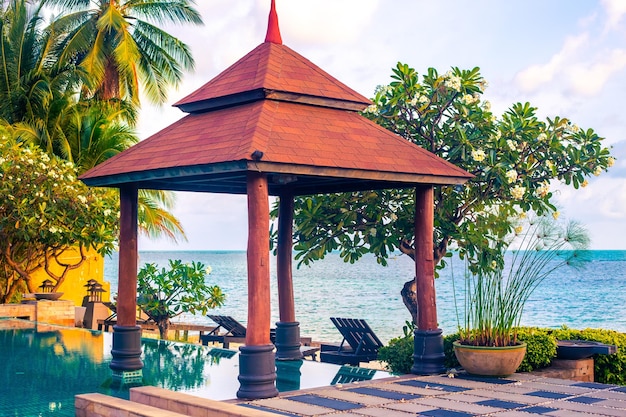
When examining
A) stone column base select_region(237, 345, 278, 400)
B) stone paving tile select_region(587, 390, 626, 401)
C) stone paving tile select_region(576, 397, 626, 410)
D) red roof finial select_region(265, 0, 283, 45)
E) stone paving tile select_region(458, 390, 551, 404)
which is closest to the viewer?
stone paving tile select_region(576, 397, 626, 410)

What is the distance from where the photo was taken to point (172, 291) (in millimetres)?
17688

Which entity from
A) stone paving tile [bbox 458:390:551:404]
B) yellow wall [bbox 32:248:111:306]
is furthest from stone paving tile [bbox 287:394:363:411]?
yellow wall [bbox 32:248:111:306]

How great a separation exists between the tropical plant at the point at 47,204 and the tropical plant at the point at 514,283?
37.6ft

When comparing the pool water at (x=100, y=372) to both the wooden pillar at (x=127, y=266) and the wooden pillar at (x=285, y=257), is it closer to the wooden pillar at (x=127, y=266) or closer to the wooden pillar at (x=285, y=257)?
the wooden pillar at (x=285, y=257)

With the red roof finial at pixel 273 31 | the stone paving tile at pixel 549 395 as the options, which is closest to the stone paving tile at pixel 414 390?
the stone paving tile at pixel 549 395

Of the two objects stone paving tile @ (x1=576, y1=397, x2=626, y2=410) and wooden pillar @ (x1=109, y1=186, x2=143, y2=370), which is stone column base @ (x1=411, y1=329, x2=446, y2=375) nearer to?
stone paving tile @ (x1=576, y1=397, x2=626, y2=410)

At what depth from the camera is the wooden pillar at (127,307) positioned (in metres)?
11.0

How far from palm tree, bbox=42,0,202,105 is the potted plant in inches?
659

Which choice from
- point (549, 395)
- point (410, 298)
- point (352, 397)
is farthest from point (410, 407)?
point (410, 298)

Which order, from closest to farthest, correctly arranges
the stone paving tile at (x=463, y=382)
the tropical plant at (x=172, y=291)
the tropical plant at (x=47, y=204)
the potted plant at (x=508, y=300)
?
the stone paving tile at (x=463, y=382)
the potted plant at (x=508, y=300)
the tropical plant at (x=172, y=291)
the tropical plant at (x=47, y=204)

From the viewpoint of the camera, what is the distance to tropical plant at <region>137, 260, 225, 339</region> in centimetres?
1769

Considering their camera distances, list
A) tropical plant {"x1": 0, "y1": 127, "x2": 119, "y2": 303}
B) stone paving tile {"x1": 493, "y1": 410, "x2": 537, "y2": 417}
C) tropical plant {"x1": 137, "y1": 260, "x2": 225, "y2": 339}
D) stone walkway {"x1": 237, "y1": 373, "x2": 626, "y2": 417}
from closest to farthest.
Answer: stone paving tile {"x1": 493, "y1": 410, "x2": 537, "y2": 417} < stone walkway {"x1": 237, "y1": 373, "x2": 626, "y2": 417} < tropical plant {"x1": 137, "y1": 260, "x2": 225, "y2": 339} < tropical plant {"x1": 0, "y1": 127, "x2": 119, "y2": 303}

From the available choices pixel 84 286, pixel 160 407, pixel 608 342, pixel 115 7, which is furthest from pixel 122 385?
pixel 115 7

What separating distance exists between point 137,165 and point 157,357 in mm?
4451
